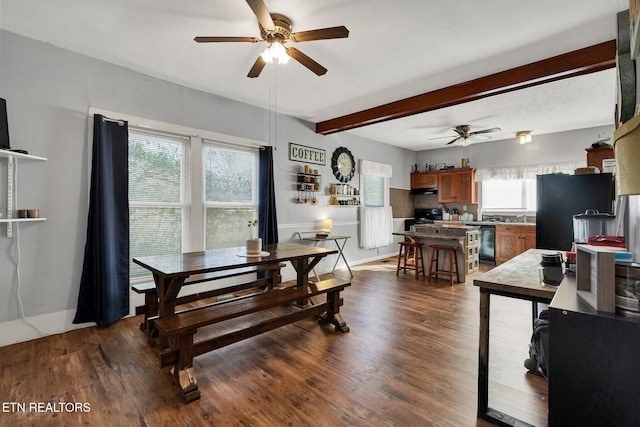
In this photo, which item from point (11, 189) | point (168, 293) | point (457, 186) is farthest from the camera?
point (457, 186)

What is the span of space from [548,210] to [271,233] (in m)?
3.55

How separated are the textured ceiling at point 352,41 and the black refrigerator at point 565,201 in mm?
1159

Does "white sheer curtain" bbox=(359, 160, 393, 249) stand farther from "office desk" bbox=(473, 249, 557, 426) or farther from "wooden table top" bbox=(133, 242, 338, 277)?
"office desk" bbox=(473, 249, 557, 426)

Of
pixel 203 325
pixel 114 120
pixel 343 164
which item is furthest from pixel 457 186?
pixel 114 120

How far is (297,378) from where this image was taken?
200cm

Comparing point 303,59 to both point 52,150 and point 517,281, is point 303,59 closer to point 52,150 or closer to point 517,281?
point 517,281

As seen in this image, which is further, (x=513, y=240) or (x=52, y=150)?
(x=513, y=240)

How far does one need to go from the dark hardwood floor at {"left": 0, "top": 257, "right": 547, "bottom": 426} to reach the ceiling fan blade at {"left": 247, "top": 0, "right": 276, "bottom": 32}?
2.45 meters

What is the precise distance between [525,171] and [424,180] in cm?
205

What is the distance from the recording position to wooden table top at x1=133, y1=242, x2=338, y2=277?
207cm

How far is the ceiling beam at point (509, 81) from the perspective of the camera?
100 inches

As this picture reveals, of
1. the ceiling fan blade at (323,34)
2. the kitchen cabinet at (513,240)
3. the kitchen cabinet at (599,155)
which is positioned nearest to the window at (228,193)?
the ceiling fan blade at (323,34)

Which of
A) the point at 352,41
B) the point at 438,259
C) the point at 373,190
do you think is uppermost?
the point at 352,41

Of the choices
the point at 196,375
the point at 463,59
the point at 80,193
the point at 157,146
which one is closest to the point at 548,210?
the point at 463,59
